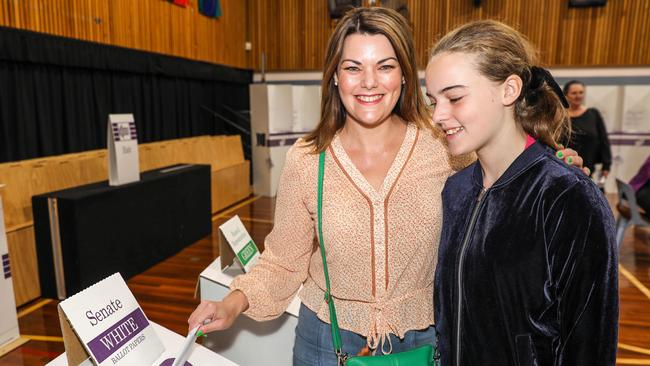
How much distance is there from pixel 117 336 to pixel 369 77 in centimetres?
95

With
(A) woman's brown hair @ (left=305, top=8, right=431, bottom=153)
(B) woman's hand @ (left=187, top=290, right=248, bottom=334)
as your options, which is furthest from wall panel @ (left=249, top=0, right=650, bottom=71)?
(B) woman's hand @ (left=187, top=290, right=248, bottom=334)

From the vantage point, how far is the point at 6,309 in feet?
10.3

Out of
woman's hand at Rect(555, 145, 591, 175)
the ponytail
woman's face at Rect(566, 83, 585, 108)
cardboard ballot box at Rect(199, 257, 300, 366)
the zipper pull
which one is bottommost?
cardboard ballot box at Rect(199, 257, 300, 366)

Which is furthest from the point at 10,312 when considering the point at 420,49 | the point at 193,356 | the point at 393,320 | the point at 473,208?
the point at 420,49

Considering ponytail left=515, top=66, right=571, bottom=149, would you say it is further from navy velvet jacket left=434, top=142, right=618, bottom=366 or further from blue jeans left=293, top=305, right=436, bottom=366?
blue jeans left=293, top=305, right=436, bottom=366

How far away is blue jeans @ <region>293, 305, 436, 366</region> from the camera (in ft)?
4.42

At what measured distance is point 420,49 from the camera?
29.9 feet

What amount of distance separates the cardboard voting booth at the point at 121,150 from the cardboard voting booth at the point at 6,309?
115 centimetres

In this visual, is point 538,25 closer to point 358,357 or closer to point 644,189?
point 644,189

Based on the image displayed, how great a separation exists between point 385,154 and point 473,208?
0.33 metres

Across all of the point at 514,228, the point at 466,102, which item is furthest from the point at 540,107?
the point at 514,228

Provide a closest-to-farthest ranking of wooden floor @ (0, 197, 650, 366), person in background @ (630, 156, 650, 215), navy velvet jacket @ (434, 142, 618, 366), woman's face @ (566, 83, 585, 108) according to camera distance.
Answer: navy velvet jacket @ (434, 142, 618, 366) < wooden floor @ (0, 197, 650, 366) < person in background @ (630, 156, 650, 215) < woman's face @ (566, 83, 585, 108)

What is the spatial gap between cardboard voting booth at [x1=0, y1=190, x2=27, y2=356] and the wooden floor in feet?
0.31

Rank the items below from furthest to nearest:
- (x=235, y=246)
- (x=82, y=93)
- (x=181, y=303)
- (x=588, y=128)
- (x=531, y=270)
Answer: (x=82, y=93) < (x=588, y=128) < (x=181, y=303) < (x=235, y=246) < (x=531, y=270)
